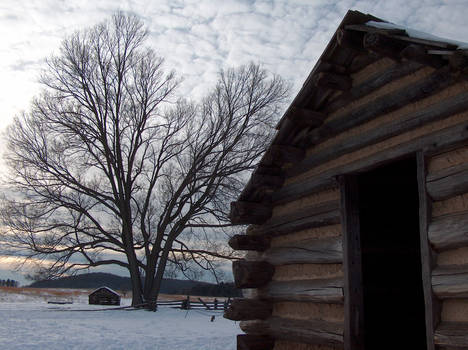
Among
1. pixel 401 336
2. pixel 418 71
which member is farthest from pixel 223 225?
pixel 418 71

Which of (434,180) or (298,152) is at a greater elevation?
(298,152)

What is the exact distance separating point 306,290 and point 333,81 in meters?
2.62

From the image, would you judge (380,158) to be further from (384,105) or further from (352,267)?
(352,267)

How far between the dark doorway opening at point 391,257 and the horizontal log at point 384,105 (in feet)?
3.34

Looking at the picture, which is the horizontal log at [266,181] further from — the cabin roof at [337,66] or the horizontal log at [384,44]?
the horizontal log at [384,44]

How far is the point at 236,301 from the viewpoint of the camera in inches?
271

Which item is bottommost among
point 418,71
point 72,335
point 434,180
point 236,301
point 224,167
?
point 72,335

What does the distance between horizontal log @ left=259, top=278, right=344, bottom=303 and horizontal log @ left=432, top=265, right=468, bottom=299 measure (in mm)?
1380

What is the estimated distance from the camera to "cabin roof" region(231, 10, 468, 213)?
14.9 ft

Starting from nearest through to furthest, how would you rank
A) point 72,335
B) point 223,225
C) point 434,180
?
point 434,180 < point 72,335 < point 223,225

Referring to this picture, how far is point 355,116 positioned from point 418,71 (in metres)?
0.96

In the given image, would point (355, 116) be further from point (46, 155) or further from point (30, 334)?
point (46, 155)

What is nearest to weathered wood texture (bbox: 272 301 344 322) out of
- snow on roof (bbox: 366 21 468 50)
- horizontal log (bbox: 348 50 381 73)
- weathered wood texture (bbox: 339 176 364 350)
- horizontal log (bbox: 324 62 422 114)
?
weathered wood texture (bbox: 339 176 364 350)

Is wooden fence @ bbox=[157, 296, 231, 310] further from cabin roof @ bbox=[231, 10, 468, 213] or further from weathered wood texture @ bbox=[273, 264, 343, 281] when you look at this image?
cabin roof @ bbox=[231, 10, 468, 213]
